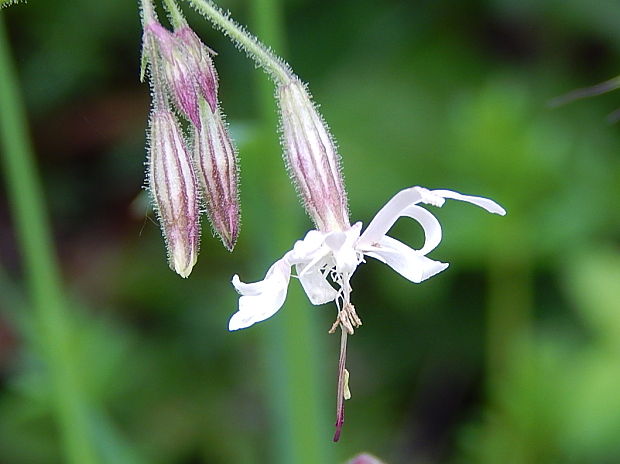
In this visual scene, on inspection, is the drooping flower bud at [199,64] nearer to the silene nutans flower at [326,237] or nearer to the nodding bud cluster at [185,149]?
the nodding bud cluster at [185,149]

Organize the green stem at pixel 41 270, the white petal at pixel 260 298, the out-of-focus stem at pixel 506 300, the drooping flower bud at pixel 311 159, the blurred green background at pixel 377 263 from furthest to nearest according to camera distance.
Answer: the out-of-focus stem at pixel 506 300
the blurred green background at pixel 377 263
the green stem at pixel 41 270
the drooping flower bud at pixel 311 159
the white petal at pixel 260 298

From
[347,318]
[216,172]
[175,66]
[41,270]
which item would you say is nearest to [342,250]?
[347,318]

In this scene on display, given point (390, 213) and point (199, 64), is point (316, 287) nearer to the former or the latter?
point (390, 213)

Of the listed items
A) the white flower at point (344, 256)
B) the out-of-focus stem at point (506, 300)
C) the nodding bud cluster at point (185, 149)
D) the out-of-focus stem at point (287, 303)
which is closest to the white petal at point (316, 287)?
the white flower at point (344, 256)

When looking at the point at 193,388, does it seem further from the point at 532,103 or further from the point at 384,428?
the point at 532,103

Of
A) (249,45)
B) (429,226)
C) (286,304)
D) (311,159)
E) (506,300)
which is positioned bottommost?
(506,300)

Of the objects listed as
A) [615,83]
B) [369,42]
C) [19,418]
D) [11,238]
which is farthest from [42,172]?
[615,83]
